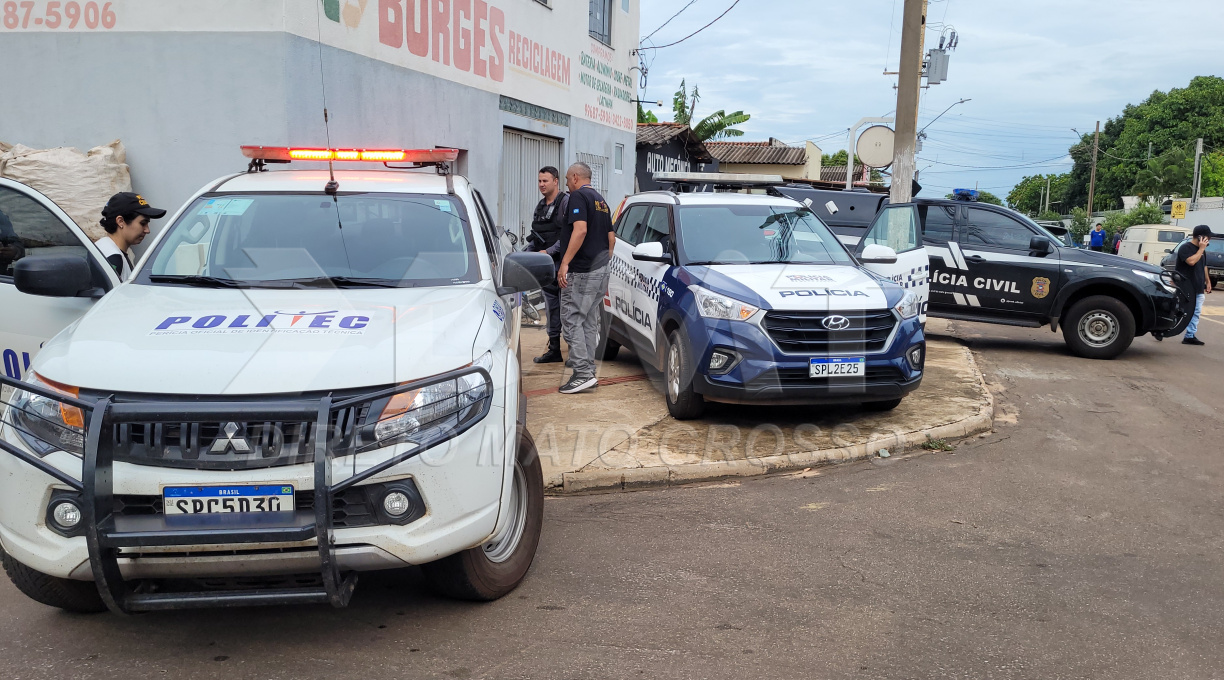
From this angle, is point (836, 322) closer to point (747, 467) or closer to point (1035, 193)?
point (747, 467)

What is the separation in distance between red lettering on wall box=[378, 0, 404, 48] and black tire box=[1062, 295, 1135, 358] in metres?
8.59

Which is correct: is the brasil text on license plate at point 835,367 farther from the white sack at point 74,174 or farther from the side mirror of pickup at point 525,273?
the white sack at point 74,174

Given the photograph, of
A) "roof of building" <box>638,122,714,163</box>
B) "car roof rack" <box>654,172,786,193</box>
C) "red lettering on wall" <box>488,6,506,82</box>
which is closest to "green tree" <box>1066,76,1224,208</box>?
"roof of building" <box>638,122,714,163</box>

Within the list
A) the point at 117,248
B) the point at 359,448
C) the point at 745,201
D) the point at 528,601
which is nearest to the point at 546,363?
the point at 745,201

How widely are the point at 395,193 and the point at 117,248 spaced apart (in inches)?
81.5

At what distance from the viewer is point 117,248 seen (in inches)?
218

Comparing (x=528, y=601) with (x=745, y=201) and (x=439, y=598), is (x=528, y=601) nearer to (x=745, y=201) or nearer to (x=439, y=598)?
(x=439, y=598)

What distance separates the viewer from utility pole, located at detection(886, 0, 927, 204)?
1327 cm

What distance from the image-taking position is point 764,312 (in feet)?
20.9

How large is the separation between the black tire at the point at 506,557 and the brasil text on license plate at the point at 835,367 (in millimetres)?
2965

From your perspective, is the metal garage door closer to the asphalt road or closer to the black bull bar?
the asphalt road

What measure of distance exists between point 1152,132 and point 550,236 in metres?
78.1

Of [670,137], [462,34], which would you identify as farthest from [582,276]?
[670,137]

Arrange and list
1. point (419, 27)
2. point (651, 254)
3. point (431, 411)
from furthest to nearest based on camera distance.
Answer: point (419, 27) → point (651, 254) → point (431, 411)
